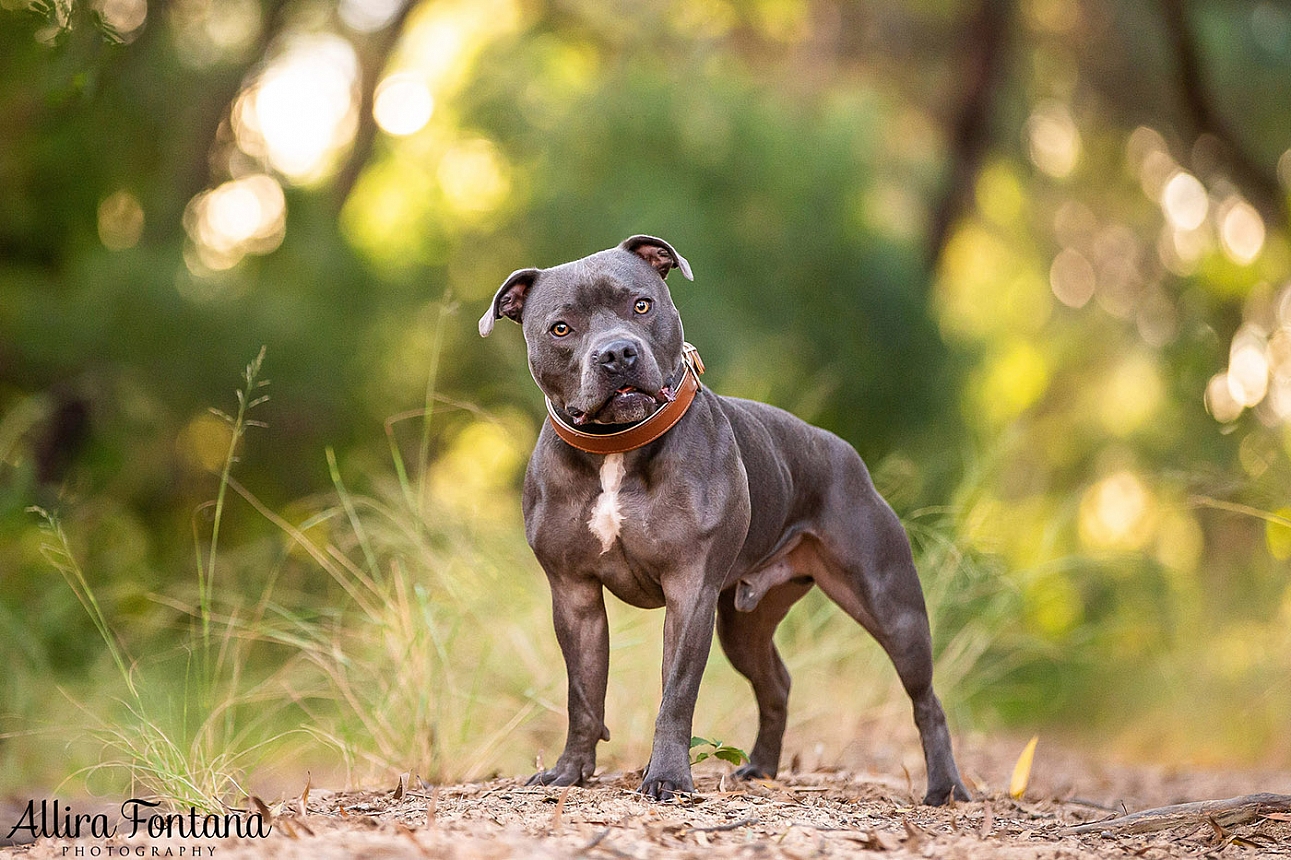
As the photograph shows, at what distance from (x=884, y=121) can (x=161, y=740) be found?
11094 millimetres

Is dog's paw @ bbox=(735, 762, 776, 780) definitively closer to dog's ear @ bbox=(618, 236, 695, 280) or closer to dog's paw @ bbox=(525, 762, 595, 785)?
dog's paw @ bbox=(525, 762, 595, 785)

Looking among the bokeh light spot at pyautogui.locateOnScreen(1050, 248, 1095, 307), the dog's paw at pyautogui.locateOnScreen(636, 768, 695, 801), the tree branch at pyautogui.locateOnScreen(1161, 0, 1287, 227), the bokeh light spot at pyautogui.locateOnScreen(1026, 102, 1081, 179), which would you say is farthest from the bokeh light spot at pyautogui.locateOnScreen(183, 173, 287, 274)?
the bokeh light spot at pyautogui.locateOnScreen(1050, 248, 1095, 307)

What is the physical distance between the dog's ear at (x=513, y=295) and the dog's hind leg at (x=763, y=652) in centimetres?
138

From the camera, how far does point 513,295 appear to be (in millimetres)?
4359

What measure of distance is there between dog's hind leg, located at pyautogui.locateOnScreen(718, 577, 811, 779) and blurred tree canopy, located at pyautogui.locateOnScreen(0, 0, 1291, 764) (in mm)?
1747

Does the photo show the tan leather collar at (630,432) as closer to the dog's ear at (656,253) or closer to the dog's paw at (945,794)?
the dog's ear at (656,253)

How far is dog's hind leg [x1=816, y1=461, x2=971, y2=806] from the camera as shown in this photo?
4796mm

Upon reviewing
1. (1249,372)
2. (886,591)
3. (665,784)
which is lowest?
(665,784)

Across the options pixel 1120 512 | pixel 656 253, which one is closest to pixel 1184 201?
pixel 1120 512

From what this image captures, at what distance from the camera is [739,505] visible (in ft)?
13.7

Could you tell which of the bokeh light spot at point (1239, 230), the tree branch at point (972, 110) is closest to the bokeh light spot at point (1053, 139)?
the bokeh light spot at point (1239, 230)

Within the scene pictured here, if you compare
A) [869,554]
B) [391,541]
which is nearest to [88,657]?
[391,541]

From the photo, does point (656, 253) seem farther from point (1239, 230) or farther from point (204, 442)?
point (1239, 230)

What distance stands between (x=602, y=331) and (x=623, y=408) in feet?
0.84
